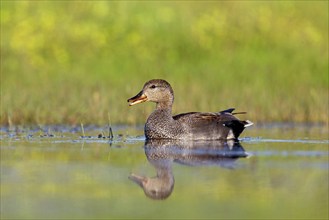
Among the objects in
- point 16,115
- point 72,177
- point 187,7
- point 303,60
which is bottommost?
point 72,177

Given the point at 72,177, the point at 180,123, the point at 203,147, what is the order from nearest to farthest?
the point at 72,177 → the point at 203,147 → the point at 180,123

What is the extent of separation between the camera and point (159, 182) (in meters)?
8.62

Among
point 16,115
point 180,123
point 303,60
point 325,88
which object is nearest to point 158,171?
point 180,123

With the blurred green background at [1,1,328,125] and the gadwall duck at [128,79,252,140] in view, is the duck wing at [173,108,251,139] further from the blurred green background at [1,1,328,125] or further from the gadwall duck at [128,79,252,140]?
the blurred green background at [1,1,328,125]

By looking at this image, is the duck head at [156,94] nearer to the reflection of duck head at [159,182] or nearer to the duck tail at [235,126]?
the duck tail at [235,126]

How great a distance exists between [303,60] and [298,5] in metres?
5.29

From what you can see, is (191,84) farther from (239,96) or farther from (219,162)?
(219,162)

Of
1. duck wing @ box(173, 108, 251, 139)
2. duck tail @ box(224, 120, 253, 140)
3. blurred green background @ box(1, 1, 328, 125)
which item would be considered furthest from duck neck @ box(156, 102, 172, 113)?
blurred green background @ box(1, 1, 328, 125)

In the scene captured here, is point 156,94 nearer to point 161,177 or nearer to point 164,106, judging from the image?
point 164,106

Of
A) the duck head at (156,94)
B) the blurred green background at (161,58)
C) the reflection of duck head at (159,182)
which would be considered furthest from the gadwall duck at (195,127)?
the reflection of duck head at (159,182)

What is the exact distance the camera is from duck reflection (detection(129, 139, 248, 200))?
848 centimetres

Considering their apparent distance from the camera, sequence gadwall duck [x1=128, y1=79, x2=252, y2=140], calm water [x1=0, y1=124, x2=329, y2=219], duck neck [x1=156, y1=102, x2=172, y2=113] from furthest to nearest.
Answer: duck neck [x1=156, y1=102, x2=172, y2=113] → gadwall duck [x1=128, y1=79, x2=252, y2=140] → calm water [x1=0, y1=124, x2=329, y2=219]

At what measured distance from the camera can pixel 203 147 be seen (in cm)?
1166

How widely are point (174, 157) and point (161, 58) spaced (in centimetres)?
1041
